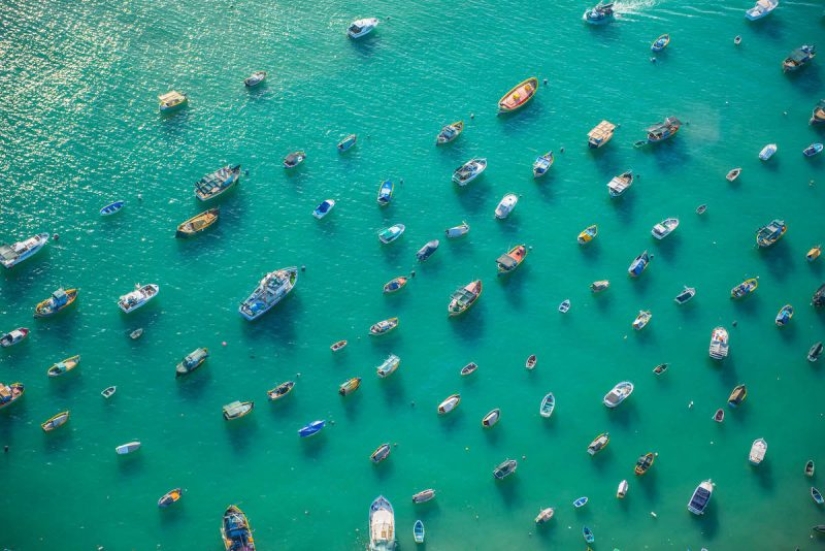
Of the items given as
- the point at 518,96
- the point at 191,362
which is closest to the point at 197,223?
the point at 191,362

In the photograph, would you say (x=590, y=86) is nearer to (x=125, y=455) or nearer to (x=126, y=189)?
(x=126, y=189)

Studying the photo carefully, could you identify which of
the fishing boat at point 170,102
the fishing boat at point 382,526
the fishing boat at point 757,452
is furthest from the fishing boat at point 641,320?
the fishing boat at point 170,102

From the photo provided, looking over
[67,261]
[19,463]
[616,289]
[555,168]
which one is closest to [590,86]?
[555,168]


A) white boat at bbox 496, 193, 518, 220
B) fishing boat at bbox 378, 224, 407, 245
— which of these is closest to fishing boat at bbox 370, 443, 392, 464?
A: fishing boat at bbox 378, 224, 407, 245

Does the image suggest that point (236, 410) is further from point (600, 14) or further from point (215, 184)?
point (600, 14)

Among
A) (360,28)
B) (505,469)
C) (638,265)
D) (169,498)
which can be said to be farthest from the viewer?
(360,28)

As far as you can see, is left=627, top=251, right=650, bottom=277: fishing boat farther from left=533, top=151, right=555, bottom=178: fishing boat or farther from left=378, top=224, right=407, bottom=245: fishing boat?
left=378, top=224, right=407, bottom=245: fishing boat
